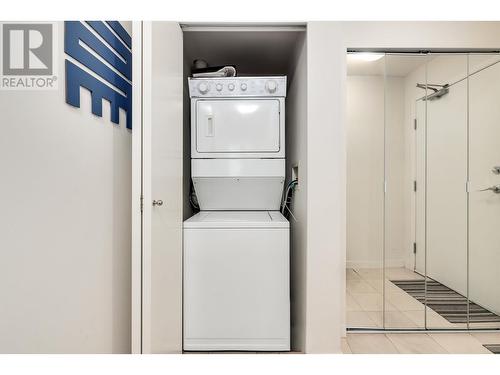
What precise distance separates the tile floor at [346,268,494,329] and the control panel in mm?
1533

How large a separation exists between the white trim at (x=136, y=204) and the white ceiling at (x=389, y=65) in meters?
1.57

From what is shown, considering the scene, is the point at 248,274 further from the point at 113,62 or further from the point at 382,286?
the point at 113,62

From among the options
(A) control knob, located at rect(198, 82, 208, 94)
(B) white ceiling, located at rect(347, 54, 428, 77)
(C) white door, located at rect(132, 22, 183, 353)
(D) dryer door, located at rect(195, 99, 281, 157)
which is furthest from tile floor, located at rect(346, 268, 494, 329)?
(A) control knob, located at rect(198, 82, 208, 94)

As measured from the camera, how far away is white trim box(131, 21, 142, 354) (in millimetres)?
1301

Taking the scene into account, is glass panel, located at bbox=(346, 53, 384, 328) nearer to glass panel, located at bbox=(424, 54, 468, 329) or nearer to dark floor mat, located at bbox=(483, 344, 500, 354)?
glass panel, located at bbox=(424, 54, 468, 329)

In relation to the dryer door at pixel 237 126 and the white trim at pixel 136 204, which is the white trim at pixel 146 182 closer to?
the white trim at pixel 136 204

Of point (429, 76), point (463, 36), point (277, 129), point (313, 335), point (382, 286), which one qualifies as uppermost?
point (463, 36)

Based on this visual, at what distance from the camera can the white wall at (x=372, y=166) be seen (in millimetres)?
2289

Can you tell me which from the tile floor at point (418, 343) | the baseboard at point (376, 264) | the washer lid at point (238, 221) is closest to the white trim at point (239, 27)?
the washer lid at point (238, 221)

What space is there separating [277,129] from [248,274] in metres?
1.13

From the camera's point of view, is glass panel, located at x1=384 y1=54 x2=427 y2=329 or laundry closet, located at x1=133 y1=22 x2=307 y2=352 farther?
glass panel, located at x1=384 y1=54 x2=427 y2=329

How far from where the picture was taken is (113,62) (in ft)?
4.59

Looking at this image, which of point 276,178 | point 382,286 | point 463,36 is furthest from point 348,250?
point 463,36

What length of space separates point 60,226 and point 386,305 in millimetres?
2329
